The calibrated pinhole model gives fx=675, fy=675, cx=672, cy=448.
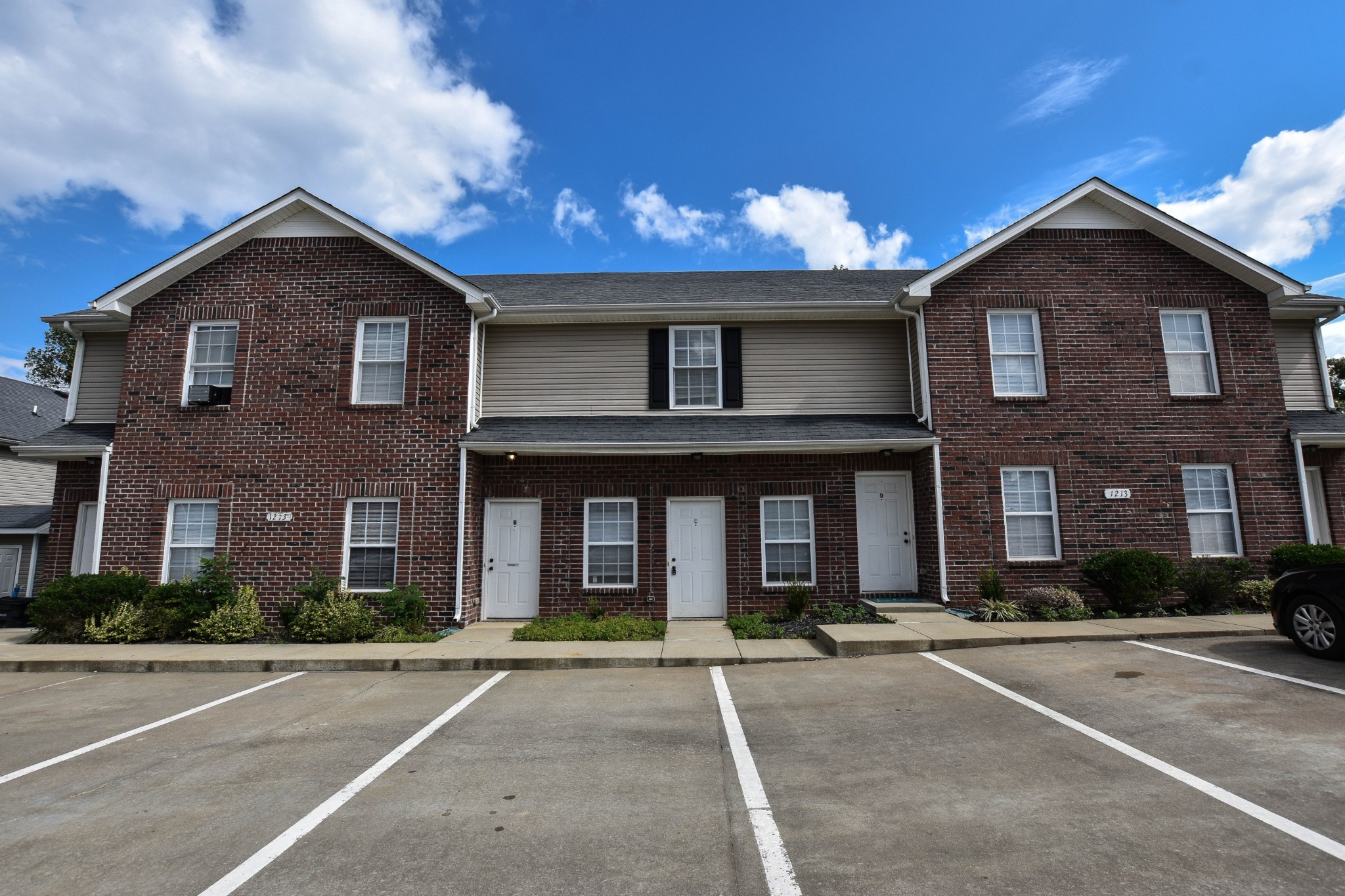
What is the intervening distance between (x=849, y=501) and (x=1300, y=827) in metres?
8.97

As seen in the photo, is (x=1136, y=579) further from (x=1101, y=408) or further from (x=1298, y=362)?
(x=1298, y=362)

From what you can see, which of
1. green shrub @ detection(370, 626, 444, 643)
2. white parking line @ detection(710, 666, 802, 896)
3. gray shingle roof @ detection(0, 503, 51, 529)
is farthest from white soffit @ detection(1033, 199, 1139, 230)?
gray shingle roof @ detection(0, 503, 51, 529)

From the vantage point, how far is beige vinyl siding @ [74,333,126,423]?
45.8 feet

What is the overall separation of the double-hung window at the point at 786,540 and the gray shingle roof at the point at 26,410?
21.9 meters

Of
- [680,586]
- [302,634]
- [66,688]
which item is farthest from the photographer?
[680,586]

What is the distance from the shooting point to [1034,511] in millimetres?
12391

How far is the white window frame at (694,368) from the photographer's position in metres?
13.5

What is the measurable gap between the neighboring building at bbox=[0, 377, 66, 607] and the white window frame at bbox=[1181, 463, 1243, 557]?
22070 millimetres

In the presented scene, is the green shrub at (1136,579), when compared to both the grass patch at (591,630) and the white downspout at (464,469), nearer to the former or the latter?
the grass patch at (591,630)

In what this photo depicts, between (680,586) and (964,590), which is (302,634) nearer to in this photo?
(680,586)

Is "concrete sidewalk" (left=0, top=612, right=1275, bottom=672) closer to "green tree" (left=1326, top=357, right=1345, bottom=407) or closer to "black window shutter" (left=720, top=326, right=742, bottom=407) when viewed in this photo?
"black window shutter" (left=720, top=326, right=742, bottom=407)

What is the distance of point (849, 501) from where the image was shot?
1281 centimetres

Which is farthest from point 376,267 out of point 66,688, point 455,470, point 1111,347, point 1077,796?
point 1111,347

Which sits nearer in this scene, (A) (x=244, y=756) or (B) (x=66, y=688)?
(A) (x=244, y=756)
